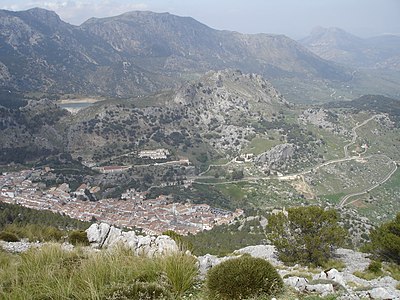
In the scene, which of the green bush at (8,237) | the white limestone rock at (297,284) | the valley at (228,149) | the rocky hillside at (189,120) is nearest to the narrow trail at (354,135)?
the valley at (228,149)

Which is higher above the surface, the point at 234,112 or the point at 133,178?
the point at 234,112

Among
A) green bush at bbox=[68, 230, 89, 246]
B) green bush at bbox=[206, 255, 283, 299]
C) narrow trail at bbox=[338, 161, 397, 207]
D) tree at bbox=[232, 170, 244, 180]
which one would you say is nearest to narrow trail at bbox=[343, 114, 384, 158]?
narrow trail at bbox=[338, 161, 397, 207]

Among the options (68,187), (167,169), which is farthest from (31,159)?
(167,169)

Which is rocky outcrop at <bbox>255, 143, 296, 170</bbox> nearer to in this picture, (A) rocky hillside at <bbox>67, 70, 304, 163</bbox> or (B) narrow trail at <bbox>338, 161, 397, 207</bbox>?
(A) rocky hillside at <bbox>67, 70, 304, 163</bbox>

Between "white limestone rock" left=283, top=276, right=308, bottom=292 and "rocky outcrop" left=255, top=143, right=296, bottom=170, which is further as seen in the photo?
Answer: "rocky outcrop" left=255, top=143, right=296, bottom=170

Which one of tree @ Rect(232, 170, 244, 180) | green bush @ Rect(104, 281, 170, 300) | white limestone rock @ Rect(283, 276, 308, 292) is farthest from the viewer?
tree @ Rect(232, 170, 244, 180)

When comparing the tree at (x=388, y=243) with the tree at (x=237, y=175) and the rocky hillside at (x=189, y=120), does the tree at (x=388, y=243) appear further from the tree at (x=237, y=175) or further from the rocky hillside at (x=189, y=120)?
the rocky hillside at (x=189, y=120)

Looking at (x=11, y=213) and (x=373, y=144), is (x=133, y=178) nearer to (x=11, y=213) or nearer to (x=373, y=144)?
(x=11, y=213)
